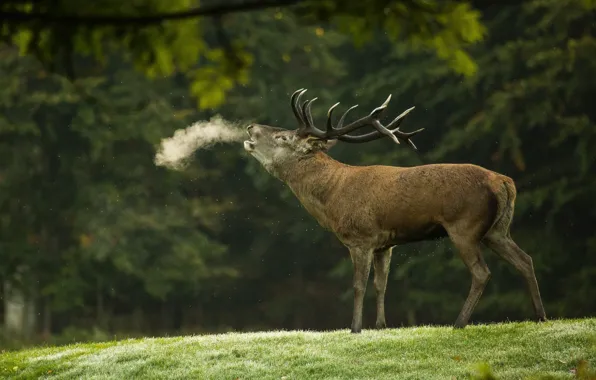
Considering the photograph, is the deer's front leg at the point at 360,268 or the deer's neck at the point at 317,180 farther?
the deer's neck at the point at 317,180

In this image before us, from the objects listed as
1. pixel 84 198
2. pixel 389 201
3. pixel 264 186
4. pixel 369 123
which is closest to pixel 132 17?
pixel 389 201

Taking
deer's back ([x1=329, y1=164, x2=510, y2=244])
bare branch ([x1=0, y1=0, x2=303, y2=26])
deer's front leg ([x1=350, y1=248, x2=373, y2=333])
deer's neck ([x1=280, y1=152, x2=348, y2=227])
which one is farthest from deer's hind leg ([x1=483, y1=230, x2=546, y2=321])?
bare branch ([x1=0, y1=0, x2=303, y2=26])

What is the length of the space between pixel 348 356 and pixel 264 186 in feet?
56.1

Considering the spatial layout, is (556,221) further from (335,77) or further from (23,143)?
(23,143)

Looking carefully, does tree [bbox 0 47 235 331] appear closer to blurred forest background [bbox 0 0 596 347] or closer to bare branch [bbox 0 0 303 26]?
blurred forest background [bbox 0 0 596 347]

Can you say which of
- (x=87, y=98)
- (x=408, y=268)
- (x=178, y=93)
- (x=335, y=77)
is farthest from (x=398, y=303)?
(x=87, y=98)

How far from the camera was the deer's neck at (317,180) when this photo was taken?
445 inches

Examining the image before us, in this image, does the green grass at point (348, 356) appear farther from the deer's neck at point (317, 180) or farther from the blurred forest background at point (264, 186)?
the blurred forest background at point (264, 186)

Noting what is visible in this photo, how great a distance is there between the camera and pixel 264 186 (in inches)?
1078

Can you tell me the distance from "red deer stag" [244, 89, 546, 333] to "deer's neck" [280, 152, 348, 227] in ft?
0.04

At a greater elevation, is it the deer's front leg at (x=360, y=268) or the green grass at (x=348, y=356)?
the deer's front leg at (x=360, y=268)

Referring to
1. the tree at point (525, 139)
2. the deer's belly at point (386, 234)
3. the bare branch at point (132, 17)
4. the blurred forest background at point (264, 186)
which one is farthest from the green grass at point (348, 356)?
the tree at point (525, 139)

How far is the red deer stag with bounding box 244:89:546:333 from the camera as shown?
34.2 feet

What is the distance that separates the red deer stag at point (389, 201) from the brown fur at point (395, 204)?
0.01 meters
